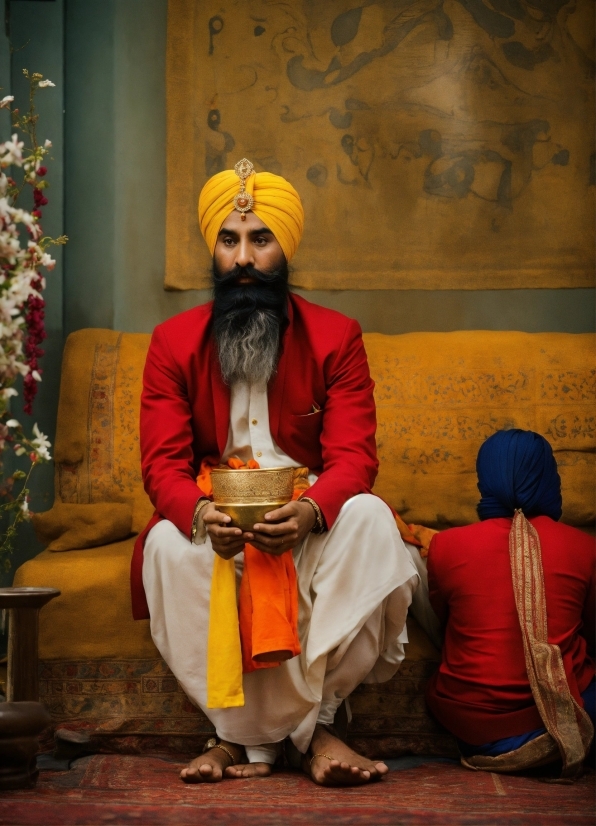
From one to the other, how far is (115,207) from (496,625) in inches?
111

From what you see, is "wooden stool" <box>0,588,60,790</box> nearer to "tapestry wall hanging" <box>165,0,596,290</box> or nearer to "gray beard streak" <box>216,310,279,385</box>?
"gray beard streak" <box>216,310,279,385</box>

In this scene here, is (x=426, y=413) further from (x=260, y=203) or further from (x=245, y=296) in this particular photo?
(x=260, y=203)

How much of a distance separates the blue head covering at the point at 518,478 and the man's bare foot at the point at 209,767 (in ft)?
3.67

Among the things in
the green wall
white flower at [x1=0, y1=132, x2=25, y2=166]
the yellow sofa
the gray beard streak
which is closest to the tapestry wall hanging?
the green wall

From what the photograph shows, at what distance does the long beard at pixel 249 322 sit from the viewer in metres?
3.42

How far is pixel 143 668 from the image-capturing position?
3344mm

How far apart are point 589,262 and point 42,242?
2.94 metres

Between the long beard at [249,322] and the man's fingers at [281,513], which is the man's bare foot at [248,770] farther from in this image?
the long beard at [249,322]

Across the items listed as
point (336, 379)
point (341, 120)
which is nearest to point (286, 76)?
point (341, 120)

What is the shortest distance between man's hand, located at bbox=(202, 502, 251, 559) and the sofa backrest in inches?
47.8

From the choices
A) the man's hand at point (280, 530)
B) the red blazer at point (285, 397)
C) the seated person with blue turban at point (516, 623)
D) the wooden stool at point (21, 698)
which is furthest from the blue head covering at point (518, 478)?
the wooden stool at point (21, 698)

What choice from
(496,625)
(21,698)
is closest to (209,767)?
(21,698)

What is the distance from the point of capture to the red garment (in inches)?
117

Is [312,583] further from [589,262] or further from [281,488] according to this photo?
[589,262]
